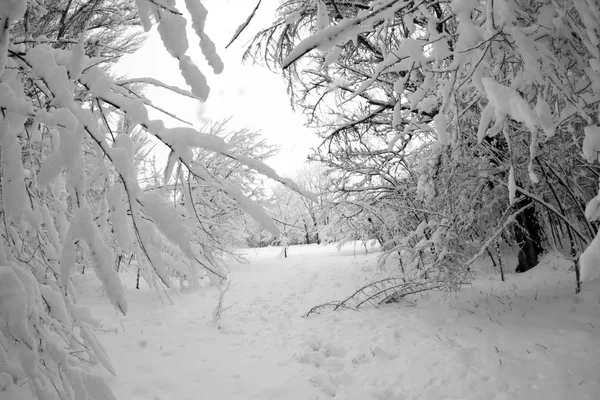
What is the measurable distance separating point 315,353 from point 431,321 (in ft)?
5.27

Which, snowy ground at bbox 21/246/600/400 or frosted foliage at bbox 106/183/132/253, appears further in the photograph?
Answer: snowy ground at bbox 21/246/600/400

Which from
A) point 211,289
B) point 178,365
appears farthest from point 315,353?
point 211,289

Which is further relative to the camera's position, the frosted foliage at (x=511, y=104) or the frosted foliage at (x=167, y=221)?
the frosted foliage at (x=511, y=104)

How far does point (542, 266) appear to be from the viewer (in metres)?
4.49

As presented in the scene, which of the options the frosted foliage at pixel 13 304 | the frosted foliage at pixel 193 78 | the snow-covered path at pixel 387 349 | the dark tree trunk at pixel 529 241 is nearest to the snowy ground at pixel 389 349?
the snow-covered path at pixel 387 349

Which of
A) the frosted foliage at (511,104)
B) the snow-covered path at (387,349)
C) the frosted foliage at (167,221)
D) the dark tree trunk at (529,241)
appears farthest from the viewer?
the dark tree trunk at (529,241)

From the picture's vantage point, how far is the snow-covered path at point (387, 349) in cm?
249

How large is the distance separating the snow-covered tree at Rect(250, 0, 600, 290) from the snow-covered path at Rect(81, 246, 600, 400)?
0.93m

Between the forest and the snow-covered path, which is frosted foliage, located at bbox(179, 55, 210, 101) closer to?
the forest

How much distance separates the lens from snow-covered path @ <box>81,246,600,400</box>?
2.49 meters

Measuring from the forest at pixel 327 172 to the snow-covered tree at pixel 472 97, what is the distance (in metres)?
0.02

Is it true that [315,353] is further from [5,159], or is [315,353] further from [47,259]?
[5,159]

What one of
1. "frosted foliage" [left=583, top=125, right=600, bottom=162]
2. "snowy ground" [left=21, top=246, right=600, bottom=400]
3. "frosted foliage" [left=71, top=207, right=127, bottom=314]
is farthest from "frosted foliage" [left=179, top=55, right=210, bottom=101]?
"snowy ground" [left=21, top=246, right=600, bottom=400]

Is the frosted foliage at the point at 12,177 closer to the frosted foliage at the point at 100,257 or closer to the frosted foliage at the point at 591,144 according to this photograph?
the frosted foliage at the point at 100,257
